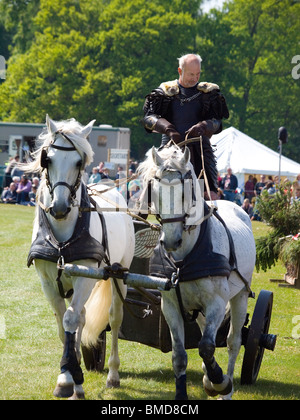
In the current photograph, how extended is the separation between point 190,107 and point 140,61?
43240 millimetres

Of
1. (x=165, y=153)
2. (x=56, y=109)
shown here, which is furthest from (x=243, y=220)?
(x=56, y=109)

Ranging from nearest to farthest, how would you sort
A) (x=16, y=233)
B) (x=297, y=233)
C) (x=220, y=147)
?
(x=297, y=233), (x=16, y=233), (x=220, y=147)

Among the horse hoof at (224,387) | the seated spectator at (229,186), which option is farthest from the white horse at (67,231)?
the seated spectator at (229,186)

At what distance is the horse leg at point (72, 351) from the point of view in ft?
18.6

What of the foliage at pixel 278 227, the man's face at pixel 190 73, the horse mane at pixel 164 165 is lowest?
the foliage at pixel 278 227

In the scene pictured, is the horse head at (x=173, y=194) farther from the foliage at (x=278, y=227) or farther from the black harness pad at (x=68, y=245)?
the foliage at (x=278, y=227)

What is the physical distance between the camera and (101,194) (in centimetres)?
723

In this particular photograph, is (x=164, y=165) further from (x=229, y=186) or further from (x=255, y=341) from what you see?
(x=229, y=186)

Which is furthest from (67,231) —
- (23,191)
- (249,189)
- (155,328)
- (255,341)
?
(249,189)

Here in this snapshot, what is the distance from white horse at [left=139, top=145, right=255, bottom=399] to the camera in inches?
204

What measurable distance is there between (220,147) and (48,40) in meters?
21.6

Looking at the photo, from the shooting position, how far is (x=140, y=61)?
161 ft

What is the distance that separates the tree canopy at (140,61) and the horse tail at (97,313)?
4082 centimetres
